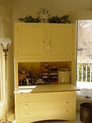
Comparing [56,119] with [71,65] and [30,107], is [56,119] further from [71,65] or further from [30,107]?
[71,65]

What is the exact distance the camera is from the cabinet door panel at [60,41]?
10.3 feet

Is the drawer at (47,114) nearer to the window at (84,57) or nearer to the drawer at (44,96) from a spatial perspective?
the drawer at (44,96)

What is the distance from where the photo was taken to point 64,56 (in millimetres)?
3191

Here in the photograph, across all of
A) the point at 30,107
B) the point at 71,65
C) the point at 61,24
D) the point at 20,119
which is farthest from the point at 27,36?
the point at 20,119

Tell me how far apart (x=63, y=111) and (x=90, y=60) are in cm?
120

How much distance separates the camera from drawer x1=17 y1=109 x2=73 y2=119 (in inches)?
120

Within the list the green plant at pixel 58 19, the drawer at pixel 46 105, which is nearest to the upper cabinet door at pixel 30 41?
the green plant at pixel 58 19

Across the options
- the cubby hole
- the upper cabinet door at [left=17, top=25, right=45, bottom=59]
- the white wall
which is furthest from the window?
the white wall

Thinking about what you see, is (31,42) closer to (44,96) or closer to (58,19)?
(58,19)

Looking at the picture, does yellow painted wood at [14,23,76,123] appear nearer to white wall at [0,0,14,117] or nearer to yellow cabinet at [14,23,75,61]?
yellow cabinet at [14,23,75,61]

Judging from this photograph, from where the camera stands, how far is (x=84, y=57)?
3.69m

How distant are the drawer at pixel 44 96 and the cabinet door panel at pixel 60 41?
655 millimetres

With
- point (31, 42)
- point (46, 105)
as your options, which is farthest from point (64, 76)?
point (31, 42)

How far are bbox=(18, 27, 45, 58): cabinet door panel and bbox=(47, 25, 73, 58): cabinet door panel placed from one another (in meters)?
0.14
